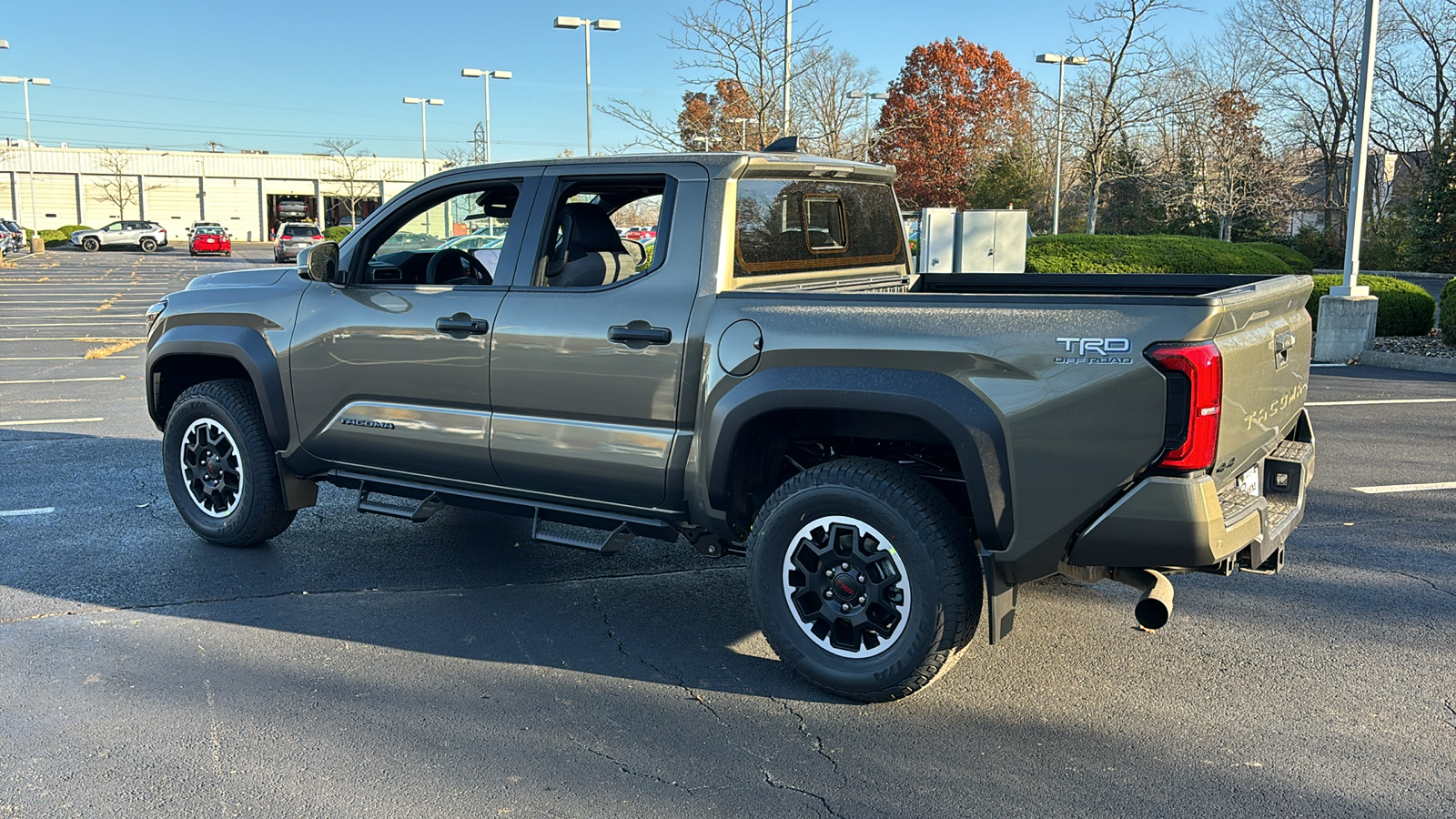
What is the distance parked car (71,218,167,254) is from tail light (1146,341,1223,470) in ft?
198

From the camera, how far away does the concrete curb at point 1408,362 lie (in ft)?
43.0

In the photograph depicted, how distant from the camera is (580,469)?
4.50 meters

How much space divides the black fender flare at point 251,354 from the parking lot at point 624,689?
710mm

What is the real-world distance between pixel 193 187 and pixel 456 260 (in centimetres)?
8040

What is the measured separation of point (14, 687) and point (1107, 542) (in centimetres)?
372

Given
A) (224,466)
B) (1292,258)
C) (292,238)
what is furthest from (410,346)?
(292,238)

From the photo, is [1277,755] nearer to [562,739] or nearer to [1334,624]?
[1334,624]

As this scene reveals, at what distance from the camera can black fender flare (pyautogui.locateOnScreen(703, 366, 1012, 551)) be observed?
3637mm

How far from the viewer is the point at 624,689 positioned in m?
4.08

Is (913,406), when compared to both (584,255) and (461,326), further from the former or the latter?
(461,326)

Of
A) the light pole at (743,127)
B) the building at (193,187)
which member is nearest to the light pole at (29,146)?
the building at (193,187)

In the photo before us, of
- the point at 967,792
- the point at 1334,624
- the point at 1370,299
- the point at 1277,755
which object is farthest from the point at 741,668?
the point at 1370,299

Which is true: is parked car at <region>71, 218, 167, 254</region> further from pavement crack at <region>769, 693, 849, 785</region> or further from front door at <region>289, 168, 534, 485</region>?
pavement crack at <region>769, 693, 849, 785</region>

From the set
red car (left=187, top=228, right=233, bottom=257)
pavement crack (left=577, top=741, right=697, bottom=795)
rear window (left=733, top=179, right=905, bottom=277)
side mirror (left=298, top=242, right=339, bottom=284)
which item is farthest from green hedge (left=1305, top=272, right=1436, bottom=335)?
red car (left=187, top=228, right=233, bottom=257)
